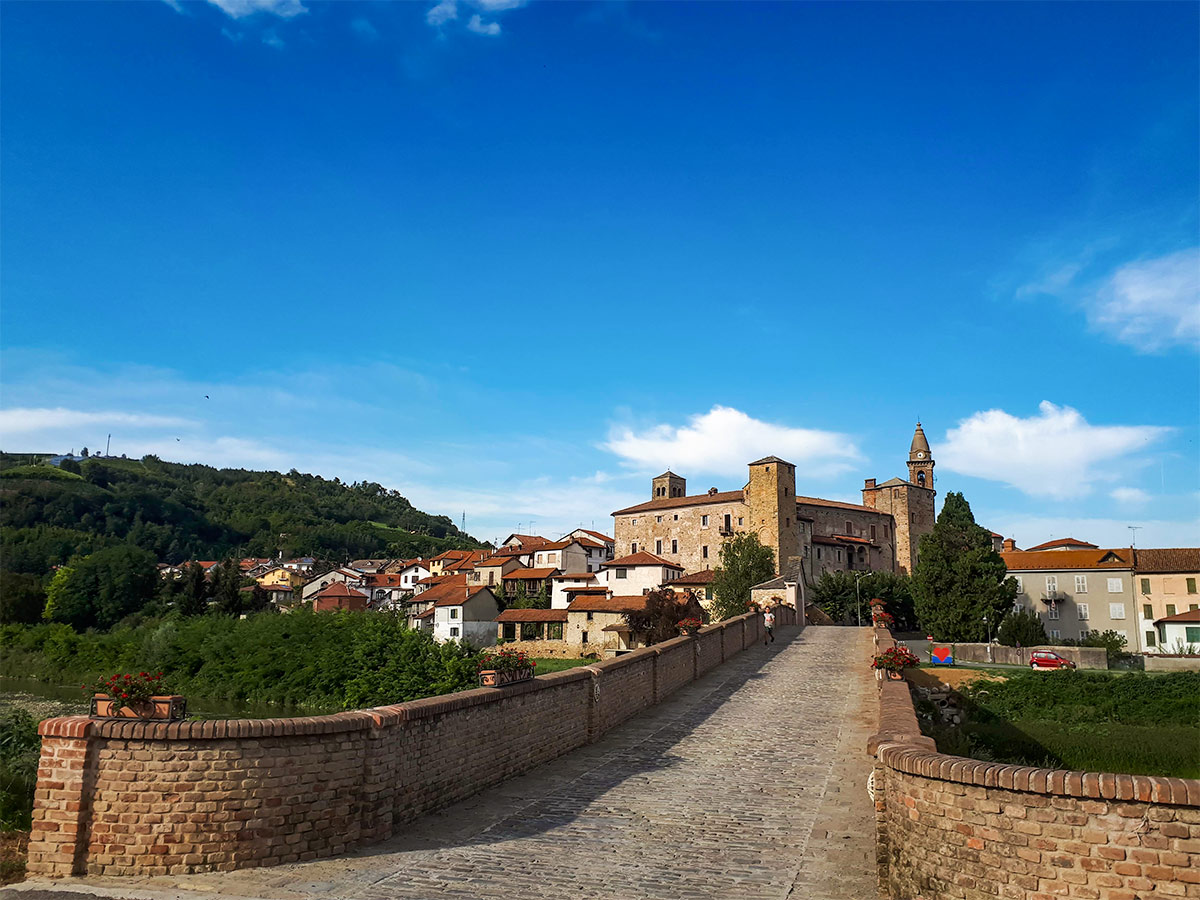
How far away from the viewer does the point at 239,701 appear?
43.4 meters

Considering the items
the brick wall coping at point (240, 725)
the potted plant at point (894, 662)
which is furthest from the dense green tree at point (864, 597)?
the brick wall coping at point (240, 725)

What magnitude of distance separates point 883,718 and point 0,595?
74.0m

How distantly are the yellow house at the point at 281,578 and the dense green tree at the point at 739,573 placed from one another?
73.9 metres

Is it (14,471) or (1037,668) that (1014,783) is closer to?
(1037,668)

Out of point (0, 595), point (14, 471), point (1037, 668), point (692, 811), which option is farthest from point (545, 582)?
point (14, 471)

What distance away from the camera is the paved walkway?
6984 millimetres

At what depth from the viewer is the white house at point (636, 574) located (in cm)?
6756

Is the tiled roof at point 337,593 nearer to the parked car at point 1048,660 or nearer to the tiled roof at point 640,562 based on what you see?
the tiled roof at point 640,562

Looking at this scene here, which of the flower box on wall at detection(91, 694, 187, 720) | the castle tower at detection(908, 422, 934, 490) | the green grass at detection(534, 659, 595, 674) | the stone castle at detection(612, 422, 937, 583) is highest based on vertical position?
the castle tower at detection(908, 422, 934, 490)

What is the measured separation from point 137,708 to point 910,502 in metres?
86.4

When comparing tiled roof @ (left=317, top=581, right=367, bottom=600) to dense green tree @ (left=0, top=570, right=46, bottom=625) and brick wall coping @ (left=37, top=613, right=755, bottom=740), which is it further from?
brick wall coping @ (left=37, top=613, right=755, bottom=740)

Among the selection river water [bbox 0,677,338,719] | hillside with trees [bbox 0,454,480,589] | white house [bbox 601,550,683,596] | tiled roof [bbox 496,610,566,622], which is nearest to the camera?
river water [bbox 0,677,338,719]

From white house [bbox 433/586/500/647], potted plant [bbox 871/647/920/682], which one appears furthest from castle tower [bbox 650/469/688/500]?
potted plant [bbox 871/647/920/682]

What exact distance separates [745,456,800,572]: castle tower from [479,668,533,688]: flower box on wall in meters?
59.2
